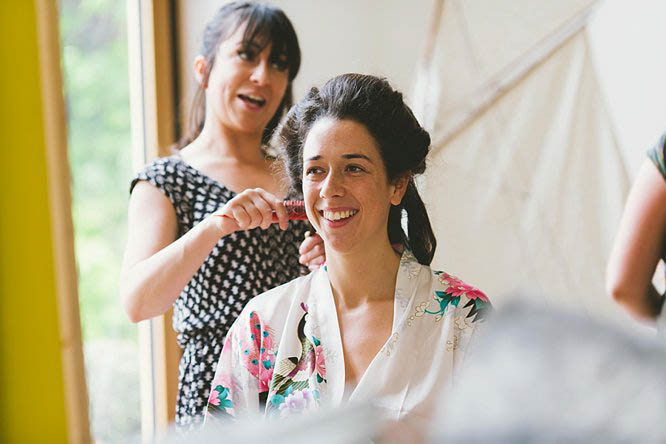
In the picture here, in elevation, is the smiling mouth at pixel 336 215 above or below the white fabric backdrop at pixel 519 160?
below

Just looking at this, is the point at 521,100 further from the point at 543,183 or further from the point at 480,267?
the point at 480,267

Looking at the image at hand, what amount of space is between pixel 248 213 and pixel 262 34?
36 centimetres

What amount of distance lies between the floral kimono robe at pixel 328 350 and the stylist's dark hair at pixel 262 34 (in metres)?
0.40

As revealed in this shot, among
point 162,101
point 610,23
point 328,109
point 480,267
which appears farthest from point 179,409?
point 610,23

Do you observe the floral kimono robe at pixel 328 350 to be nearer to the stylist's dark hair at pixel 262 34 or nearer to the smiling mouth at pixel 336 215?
the smiling mouth at pixel 336 215

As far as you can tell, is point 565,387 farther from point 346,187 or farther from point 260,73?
point 260,73

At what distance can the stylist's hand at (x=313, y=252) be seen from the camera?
4.83 feet

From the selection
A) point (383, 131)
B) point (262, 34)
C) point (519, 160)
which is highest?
point (519, 160)

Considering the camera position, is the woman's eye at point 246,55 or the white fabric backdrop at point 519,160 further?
the white fabric backdrop at point 519,160

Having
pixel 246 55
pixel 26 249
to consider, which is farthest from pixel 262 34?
pixel 26 249

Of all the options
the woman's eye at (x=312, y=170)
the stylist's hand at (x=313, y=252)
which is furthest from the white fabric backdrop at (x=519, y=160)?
the woman's eye at (x=312, y=170)

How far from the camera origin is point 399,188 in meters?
1.42

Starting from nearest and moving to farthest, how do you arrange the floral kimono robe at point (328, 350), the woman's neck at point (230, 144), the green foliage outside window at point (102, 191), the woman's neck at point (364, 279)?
1. the floral kimono robe at point (328, 350)
2. the woman's neck at point (364, 279)
3. the woman's neck at point (230, 144)
4. the green foliage outside window at point (102, 191)

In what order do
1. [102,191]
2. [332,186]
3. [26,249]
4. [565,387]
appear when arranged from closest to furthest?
1. [565,387]
2. [26,249]
3. [332,186]
4. [102,191]
